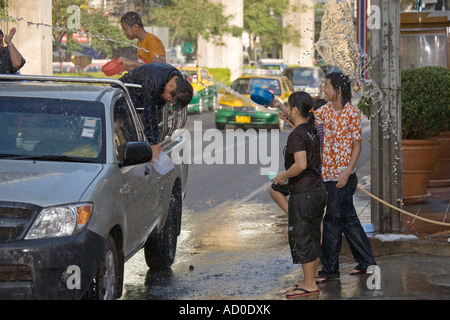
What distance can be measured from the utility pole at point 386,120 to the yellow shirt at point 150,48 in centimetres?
256

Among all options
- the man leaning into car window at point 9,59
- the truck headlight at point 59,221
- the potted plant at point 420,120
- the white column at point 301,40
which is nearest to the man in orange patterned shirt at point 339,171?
the truck headlight at point 59,221

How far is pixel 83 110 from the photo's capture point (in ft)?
22.8

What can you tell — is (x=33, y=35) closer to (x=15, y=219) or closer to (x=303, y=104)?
(x=303, y=104)

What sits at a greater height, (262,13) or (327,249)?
(262,13)

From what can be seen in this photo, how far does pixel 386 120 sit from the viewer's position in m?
9.40

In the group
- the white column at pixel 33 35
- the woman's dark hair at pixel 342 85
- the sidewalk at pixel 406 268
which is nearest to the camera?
the sidewalk at pixel 406 268

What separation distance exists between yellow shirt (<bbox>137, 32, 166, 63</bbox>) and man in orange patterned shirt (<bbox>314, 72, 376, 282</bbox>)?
9.72 feet

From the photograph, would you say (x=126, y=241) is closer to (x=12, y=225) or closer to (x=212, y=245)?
(x=12, y=225)

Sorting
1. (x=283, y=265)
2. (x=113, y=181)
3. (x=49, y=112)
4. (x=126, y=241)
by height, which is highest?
(x=49, y=112)

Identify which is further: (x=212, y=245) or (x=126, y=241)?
(x=212, y=245)

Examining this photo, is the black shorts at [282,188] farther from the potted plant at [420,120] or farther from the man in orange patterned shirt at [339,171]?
the potted plant at [420,120]

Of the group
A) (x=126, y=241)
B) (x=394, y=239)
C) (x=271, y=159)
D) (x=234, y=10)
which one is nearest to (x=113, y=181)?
(x=126, y=241)

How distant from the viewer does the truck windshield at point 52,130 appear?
6.61 metres

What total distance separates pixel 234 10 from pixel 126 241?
4720 centimetres
